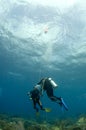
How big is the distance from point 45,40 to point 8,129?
59.7ft

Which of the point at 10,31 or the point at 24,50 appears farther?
the point at 24,50

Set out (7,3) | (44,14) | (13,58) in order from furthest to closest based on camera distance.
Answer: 1. (13,58)
2. (44,14)
3. (7,3)

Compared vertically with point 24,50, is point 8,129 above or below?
below

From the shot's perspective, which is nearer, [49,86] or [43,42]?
[49,86]

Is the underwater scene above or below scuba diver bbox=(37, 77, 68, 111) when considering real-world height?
above

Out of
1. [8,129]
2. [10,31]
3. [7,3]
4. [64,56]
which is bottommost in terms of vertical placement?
[8,129]

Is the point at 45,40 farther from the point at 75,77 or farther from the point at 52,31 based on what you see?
the point at 75,77

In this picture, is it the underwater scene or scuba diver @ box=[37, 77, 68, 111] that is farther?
the underwater scene

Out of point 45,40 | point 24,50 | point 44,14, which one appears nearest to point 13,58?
point 24,50

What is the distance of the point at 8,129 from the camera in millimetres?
10297

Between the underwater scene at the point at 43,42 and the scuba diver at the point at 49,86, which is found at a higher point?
the underwater scene at the point at 43,42

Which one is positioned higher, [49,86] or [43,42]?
[43,42]

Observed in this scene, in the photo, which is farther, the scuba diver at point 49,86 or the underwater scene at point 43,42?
the underwater scene at point 43,42


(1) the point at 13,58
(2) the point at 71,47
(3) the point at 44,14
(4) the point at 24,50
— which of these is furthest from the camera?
(1) the point at 13,58
